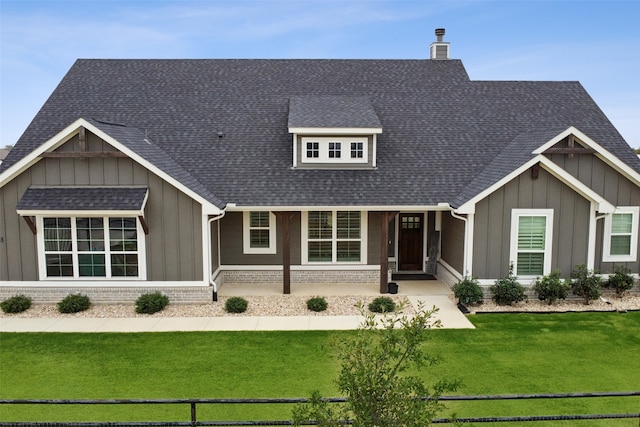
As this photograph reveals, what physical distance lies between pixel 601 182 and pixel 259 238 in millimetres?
10869

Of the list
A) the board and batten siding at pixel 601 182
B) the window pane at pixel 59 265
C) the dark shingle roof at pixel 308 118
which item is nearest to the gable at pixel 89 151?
the dark shingle roof at pixel 308 118

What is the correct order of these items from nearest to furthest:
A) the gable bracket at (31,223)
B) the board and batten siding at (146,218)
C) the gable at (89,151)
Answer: the gable at (89,151)
the gable bracket at (31,223)
the board and batten siding at (146,218)

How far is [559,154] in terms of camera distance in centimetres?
1511

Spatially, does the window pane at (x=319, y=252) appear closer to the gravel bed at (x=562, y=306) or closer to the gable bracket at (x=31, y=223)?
the gravel bed at (x=562, y=306)

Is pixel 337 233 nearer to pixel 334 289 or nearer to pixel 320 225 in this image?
pixel 320 225

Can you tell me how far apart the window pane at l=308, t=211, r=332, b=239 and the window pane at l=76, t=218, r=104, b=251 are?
640cm

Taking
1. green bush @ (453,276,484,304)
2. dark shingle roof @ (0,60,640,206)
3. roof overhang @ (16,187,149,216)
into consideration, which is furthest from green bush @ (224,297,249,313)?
green bush @ (453,276,484,304)

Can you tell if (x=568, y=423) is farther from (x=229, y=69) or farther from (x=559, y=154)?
(x=229, y=69)

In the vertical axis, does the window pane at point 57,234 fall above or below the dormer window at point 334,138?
below

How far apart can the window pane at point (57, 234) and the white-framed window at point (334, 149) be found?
24.5 feet

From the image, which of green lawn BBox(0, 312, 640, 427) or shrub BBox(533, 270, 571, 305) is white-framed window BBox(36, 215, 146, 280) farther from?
shrub BBox(533, 270, 571, 305)

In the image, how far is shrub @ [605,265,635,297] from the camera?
15.0 m

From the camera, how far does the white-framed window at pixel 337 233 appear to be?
1670 centimetres

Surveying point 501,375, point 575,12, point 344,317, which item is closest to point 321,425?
point 501,375
